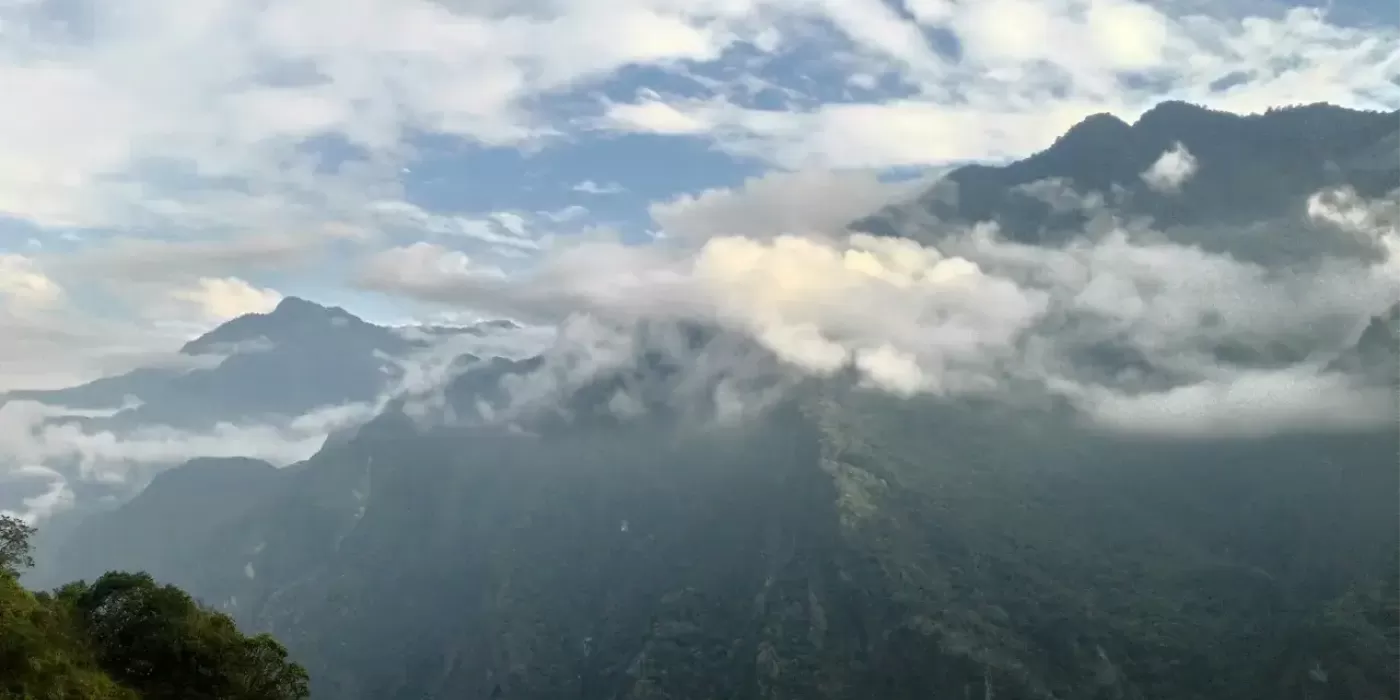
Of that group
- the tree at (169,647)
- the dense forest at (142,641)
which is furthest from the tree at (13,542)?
the tree at (169,647)

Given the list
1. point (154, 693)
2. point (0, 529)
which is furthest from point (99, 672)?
point (0, 529)

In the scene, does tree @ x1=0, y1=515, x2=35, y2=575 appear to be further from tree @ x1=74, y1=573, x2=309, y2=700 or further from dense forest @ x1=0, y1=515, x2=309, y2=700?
tree @ x1=74, y1=573, x2=309, y2=700

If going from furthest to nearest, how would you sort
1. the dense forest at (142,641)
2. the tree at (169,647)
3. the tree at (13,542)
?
the tree at (13,542) < the tree at (169,647) < the dense forest at (142,641)

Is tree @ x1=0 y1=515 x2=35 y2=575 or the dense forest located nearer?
the dense forest

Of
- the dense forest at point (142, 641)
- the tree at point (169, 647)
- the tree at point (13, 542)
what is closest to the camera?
the dense forest at point (142, 641)

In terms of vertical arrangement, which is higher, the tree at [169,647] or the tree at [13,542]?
the tree at [13,542]

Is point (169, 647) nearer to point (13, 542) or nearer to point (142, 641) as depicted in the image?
point (142, 641)

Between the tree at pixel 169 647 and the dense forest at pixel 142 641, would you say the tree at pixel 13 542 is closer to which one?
the dense forest at pixel 142 641

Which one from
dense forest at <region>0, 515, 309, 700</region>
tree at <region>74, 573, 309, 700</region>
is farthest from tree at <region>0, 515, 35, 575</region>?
tree at <region>74, 573, 309, 700</region>

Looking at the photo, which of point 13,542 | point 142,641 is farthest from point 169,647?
point 13,542
